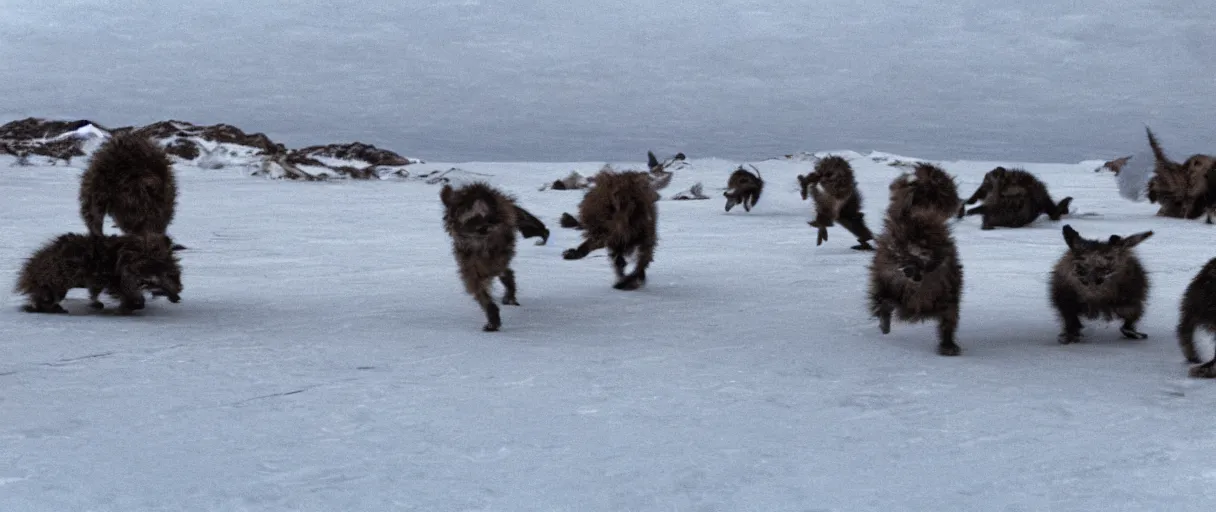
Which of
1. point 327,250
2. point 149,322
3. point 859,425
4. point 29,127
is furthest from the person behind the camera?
point 29,127

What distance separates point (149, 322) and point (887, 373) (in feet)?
12.5

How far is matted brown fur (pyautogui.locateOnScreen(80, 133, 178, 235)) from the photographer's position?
7.47m

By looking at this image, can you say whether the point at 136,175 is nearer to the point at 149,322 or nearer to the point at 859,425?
the point at 149,322

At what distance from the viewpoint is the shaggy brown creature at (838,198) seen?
9.65 m

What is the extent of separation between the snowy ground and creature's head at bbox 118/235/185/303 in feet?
0.49

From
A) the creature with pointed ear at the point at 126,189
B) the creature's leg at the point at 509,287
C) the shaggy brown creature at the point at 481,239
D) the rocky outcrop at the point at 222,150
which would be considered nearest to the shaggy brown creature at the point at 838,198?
the creature's leg at the point at 509,287

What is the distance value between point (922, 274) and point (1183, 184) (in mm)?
8778

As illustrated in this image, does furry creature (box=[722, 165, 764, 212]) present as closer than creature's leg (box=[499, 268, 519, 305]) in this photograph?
No

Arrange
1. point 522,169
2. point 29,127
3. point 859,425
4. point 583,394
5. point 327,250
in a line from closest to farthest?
point 859,425
point 583,394
point 327,250
point 522,169
point 29,127

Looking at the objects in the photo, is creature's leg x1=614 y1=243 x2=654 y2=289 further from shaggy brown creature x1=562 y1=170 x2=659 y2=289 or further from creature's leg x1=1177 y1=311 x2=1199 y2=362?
creature's leg x1=1177 y1=311 x2=1199 y2=362

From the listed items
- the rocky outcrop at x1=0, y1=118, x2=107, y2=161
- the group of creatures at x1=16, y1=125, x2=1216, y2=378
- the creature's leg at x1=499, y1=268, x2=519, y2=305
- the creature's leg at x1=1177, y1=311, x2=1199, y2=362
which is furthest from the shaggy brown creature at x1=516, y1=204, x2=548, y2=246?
the rocky outcrop at x1=0, y1=118, x2=107, y2=161

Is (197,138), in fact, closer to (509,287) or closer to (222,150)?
(222,150)

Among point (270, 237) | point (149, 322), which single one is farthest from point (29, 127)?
point (149, 322)

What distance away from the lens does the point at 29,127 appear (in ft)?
86.6
